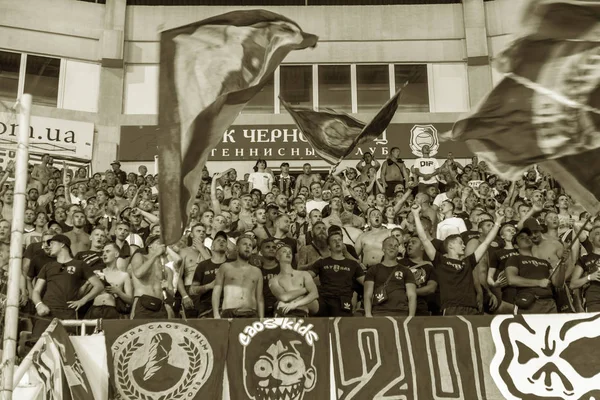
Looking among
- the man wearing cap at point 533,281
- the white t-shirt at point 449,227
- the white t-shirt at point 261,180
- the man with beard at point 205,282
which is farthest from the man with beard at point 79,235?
the man wearing cap at point 533,281

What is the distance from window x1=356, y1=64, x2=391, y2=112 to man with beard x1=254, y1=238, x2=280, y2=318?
44.7 feet

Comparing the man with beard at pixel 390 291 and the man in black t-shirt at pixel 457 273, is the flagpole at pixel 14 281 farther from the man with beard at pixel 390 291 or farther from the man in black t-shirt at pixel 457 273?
the man in black t-shirt at pixel 457 273

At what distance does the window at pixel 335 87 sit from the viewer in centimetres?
2592

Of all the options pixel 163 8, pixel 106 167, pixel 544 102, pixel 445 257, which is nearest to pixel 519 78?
pixel 544 102

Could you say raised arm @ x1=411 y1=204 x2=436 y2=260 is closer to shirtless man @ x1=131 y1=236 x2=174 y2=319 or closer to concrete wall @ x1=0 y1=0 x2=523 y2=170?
shirtless man @ x1=131 y1=236 x2=174 y2=319

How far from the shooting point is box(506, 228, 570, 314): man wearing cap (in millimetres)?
11875

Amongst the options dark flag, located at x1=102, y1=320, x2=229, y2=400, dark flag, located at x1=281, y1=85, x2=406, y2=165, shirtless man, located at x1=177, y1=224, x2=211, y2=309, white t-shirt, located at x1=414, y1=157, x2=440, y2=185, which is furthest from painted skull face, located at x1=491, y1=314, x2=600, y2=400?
white t-shirt, located at x1=414, y1=157, x2=440, y2=185

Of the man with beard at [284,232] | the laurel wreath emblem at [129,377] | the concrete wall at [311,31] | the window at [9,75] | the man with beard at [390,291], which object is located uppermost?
the concrete wall at [311,31]

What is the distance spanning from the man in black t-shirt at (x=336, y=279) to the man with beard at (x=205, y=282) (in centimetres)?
127

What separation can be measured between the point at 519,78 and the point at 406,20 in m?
18.1

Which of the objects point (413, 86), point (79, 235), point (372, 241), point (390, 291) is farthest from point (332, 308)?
point (413, 86)

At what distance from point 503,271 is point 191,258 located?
4.27 m

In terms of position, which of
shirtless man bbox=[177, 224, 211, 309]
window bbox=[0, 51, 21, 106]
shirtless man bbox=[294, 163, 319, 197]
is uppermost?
window bbox=[0, 51, 21, 106]

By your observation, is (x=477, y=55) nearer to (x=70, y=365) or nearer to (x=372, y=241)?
(x=372, y=241)
